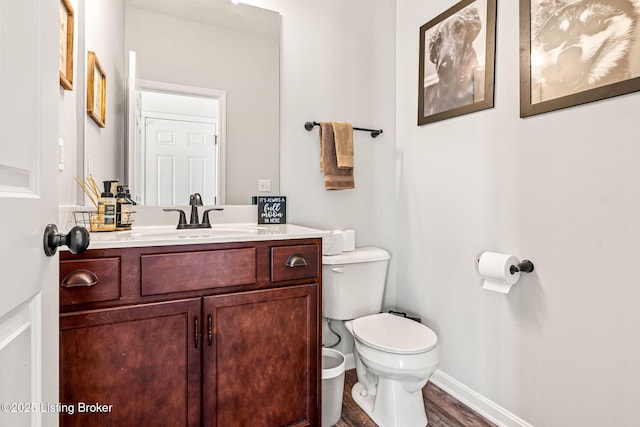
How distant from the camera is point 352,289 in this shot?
6.08 feet

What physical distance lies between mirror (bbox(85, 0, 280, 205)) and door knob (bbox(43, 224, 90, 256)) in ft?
3.48

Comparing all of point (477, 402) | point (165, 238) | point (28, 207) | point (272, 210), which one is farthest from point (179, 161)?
point (477, 402)

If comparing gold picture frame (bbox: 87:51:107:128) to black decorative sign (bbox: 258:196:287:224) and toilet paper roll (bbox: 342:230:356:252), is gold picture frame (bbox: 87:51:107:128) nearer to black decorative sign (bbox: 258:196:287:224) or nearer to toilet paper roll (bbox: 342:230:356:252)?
black decorative sign (bbox: 258:196:287:224)

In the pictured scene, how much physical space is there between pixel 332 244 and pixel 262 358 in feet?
2.39

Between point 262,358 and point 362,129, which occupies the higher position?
point 362,129

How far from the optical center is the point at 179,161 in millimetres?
1693

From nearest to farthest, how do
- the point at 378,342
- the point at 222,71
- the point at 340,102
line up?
the point at 378,342 < the point at 222,71 < the point at 340,102

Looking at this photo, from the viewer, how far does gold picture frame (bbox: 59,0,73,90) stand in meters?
1.15

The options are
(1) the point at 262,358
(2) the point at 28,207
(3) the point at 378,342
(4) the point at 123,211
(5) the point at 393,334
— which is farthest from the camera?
(5) the point at 393,334

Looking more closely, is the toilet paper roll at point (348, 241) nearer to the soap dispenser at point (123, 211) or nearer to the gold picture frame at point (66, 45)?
the soap dispenser at point (123, 211)

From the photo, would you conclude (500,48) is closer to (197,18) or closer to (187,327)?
(197,18)

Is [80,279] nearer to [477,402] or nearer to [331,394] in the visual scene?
[331,394]

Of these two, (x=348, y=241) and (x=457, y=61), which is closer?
(x=457, y=61)

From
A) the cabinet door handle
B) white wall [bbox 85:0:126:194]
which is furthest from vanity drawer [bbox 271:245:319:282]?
white wall [bbox 85:0:126:194]
